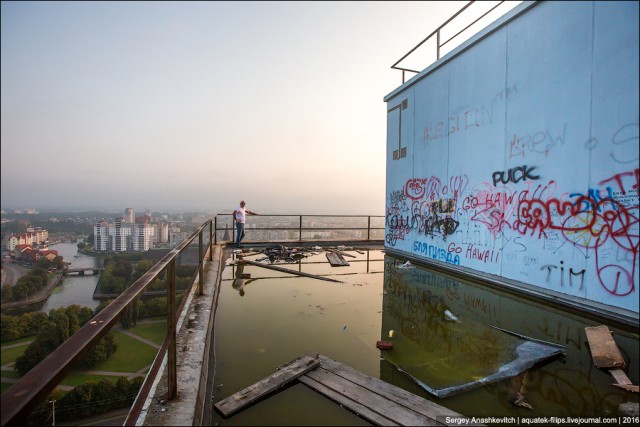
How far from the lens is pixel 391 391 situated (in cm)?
268

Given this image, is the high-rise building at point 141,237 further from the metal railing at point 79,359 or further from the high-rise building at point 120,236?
the metal railing at point 79,359

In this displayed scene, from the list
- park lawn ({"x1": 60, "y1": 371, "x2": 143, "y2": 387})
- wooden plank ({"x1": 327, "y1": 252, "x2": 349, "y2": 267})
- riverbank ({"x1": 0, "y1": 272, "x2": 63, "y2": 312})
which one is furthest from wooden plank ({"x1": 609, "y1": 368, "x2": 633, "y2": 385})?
wooden plank ({"x1": 327, "y1": 252, "x2": 349, "y2": 267})

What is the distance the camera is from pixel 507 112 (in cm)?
612

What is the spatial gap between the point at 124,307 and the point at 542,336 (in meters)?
4.48

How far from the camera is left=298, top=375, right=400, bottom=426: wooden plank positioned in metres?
2.32

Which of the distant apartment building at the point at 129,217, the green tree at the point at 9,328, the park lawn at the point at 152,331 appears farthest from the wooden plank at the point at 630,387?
the distant apartment building at the point at 129,217

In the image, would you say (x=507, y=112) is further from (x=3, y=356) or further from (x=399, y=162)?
(x=3, y=356)

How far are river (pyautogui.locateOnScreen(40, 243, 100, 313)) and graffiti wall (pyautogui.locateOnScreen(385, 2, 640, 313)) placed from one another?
5.76 metres

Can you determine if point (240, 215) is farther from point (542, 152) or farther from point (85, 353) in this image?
point (85, 353)

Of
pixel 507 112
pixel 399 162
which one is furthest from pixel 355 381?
pixel 399 162

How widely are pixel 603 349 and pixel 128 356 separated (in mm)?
4262

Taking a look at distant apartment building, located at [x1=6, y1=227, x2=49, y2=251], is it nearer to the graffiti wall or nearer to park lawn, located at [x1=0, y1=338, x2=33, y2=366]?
park lawn, located at [x1=0, y1=338, x2=33, y2=366]

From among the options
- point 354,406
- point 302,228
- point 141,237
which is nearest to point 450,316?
point 354,406

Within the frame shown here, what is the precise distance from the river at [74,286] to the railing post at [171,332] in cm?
49
